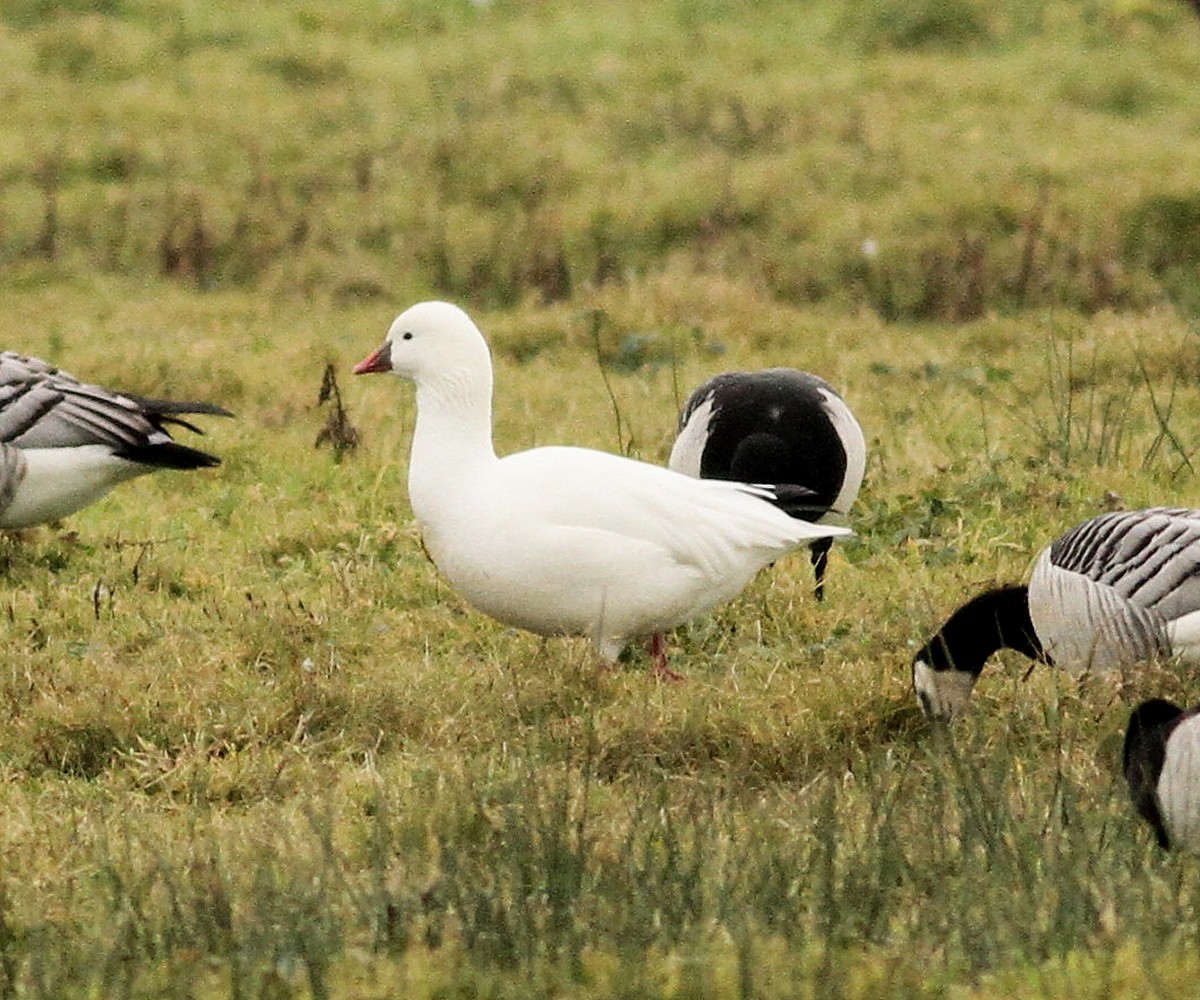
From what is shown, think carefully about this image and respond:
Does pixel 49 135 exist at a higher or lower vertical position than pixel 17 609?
higher

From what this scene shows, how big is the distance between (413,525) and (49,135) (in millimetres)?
7179

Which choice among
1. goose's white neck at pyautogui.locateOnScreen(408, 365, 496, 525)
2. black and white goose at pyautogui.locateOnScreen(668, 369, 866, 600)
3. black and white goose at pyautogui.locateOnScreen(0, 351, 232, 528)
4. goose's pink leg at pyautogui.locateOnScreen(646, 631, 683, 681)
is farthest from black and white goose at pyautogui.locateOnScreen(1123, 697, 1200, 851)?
black and white goose at pyautogui.locateOnScreen(0, 351, 232, 528)

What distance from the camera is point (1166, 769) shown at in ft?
14.4

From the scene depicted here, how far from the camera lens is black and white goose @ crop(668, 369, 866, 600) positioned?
7.29 metres

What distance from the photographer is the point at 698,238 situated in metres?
12.3

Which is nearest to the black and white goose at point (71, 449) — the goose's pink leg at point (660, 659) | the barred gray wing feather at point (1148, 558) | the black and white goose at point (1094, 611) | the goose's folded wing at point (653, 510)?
the goose's folded wing at point (653, 510)

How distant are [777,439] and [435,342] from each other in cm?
169

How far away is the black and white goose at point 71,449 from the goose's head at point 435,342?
112cm

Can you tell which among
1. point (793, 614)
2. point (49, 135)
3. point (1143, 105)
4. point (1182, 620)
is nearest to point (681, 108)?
point (1143, 105)

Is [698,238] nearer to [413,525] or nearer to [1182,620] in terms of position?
[413,525]

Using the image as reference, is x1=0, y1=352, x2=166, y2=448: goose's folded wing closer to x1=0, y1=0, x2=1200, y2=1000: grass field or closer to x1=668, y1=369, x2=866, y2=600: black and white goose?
x1=0, y1=0, x2=1200, y2=1000: grass field

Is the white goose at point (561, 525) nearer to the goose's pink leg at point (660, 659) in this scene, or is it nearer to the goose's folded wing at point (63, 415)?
the goose's pink leg at point (660, 659)

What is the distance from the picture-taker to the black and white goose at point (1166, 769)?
14.2 feet

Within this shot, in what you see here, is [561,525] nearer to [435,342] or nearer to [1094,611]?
[435,342]
